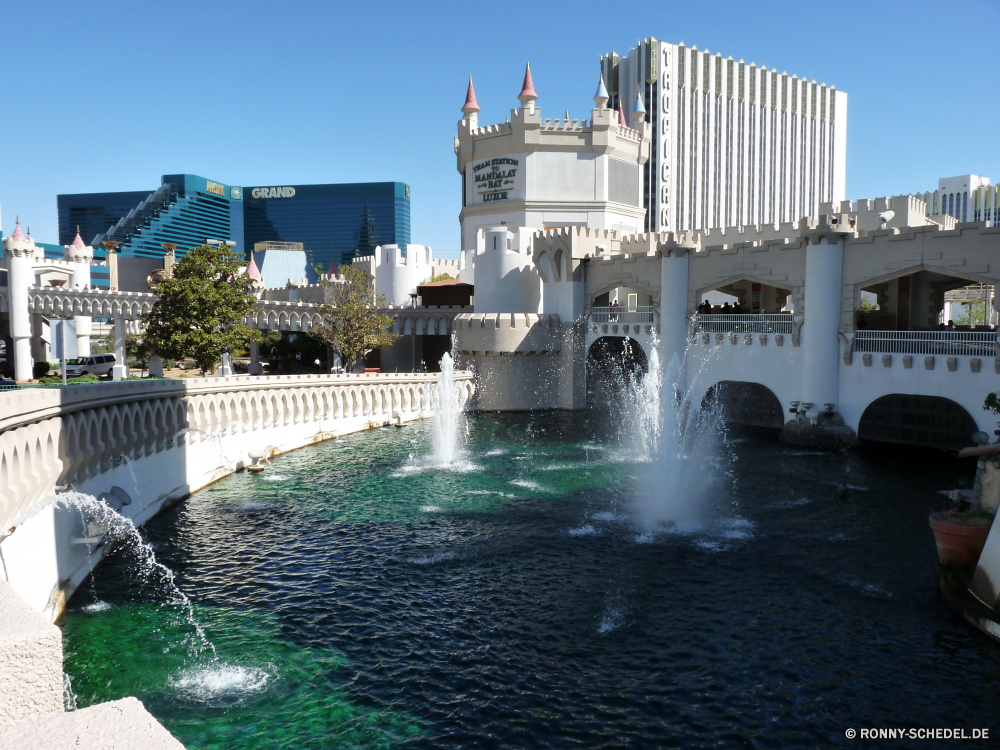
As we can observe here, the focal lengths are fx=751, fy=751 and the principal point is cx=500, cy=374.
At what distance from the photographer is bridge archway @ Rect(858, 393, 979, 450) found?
99.7 ft

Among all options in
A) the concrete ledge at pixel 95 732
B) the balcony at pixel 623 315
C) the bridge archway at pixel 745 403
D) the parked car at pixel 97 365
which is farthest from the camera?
the parked car at pixel 97 365

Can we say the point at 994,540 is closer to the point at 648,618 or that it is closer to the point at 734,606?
the point at 734,606

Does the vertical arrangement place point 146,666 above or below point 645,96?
below

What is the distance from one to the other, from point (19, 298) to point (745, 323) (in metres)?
53.4

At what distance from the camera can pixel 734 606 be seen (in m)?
14.8

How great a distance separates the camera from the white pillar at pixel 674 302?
3672cm

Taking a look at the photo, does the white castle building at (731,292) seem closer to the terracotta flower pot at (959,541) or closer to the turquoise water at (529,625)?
the turquoise water at (529,625)

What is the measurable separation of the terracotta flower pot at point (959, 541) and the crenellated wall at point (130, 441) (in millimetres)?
16661

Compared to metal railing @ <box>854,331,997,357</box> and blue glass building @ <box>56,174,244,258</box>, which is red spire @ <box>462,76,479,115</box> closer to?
metal railing @ <box>854,331,997,357</box>

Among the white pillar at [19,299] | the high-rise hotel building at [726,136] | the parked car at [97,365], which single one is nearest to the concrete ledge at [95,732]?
the parked car at [97,365]

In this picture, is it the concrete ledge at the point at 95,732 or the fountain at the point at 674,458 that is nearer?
the concrete ledge at the point at 95,732

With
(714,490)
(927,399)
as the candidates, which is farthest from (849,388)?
(714,490)

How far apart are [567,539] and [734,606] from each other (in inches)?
207

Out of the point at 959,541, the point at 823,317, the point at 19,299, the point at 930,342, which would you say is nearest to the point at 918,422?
the point at 930,342
